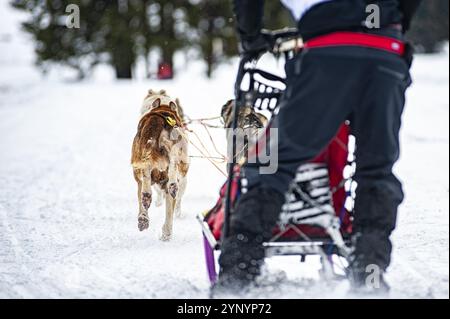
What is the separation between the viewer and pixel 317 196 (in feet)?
9.70

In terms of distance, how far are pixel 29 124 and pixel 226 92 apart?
8.69 meters

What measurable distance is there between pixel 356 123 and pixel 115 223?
3.02 metres

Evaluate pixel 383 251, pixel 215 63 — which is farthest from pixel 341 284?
pixel 215 63

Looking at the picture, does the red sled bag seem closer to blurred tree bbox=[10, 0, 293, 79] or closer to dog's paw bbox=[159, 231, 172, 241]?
dog's paw bbox=[159, 231, 172, 241]

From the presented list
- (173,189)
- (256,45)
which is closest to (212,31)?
(173,189)

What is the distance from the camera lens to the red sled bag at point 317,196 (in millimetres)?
2945

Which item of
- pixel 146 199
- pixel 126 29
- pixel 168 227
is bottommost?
pixel 168 227

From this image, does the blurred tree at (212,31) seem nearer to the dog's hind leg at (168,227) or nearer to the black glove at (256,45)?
the dog's hind leg at (168,227)

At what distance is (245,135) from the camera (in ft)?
14.9

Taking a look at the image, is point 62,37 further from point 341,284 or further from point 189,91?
→ point 341,284

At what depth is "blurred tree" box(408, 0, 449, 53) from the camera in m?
24.7

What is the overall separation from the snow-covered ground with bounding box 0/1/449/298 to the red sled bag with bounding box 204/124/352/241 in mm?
277

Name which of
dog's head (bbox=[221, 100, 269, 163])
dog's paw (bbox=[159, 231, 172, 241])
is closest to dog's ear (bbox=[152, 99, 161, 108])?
dog's head (bbox=[221, 100, 269, 163])

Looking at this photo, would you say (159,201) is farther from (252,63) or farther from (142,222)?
(252,63)
